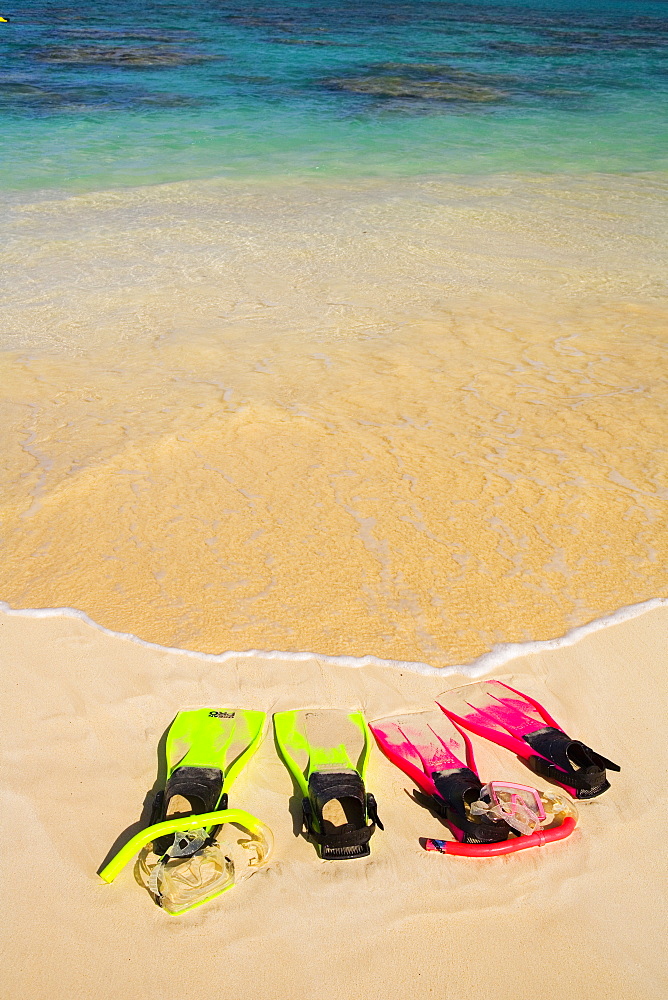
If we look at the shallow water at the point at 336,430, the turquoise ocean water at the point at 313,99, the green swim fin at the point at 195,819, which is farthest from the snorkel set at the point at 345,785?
the turquoise ocean water at the point at 313,99

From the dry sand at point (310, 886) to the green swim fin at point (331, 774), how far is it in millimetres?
57

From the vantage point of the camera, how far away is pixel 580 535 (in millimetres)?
4008

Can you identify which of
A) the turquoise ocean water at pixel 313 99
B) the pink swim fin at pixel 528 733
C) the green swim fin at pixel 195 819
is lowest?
the pink swim fin at pixel 528 733

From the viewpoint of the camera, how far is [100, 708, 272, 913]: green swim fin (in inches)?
91.6

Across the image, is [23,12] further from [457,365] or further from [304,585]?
[304,585]

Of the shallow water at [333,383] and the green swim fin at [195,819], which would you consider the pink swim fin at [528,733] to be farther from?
the green swim fin at [195,819]

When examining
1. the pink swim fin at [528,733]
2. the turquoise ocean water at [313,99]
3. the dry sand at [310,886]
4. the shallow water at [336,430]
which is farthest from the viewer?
the turquoise ocean water at [313,99]

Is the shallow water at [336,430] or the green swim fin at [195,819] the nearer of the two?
the green swim fin at [195,819]

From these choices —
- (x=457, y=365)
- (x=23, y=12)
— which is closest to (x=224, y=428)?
(x=457, y=365)

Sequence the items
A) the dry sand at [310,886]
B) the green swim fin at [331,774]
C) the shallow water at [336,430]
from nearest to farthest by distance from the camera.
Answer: the dry sand at [310,886] < the green swim fin at [331,774] < the shallow water at [336,430]

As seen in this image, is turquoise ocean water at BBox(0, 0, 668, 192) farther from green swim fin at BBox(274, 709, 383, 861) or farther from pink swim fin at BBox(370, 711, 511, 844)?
pink swim fin at BBox(370, 711, 511, 844)

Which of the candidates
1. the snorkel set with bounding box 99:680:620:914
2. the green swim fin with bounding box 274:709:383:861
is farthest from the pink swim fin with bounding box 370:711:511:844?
the green swim fin with bounding box 274:709:383:861

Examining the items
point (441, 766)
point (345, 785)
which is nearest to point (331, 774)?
point (345, 785)

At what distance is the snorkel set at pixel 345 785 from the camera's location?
2385 millimetres
